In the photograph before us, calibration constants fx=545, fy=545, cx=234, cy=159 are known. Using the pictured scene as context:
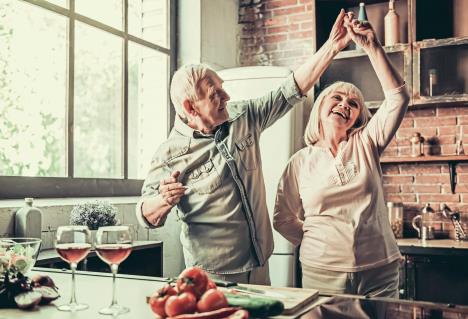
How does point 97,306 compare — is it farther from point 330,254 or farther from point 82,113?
point 82,113

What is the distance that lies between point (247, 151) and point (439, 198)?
2105mm

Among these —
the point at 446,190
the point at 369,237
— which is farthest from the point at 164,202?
the point at 446,190

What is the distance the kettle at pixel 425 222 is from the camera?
139 inches

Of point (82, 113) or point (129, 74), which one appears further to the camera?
point (129, 74)

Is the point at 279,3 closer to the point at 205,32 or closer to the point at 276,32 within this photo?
the point at 276,32

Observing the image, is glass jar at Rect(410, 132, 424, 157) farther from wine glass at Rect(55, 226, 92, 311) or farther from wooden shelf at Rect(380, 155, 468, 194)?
wine glass at Rect(55, 226, 92, 311)

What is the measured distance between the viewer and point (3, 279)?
4.46 ft

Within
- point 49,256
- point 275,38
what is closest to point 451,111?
point 275,38

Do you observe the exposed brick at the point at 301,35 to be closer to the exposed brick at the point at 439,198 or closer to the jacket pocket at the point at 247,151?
the exposed brick at the point at 439,198

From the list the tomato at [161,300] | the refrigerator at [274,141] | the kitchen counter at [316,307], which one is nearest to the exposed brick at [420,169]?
the refrigerator at [274,141]

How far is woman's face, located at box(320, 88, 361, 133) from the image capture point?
213 centimetres

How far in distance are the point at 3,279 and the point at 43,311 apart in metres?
0.17

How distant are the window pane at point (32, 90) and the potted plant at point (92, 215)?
0.46 metres

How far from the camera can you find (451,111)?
12.0 ft
